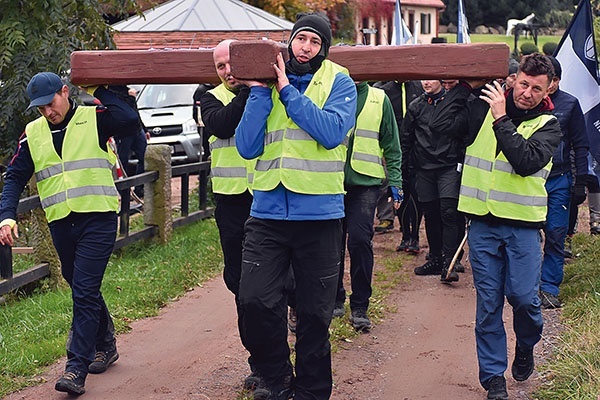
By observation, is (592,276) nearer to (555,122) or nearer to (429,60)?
(555,122)

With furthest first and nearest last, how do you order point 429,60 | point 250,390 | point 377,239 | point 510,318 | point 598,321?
point 377,239 < point 510,318 < point 598,321 < point 250,390 < point 429,60

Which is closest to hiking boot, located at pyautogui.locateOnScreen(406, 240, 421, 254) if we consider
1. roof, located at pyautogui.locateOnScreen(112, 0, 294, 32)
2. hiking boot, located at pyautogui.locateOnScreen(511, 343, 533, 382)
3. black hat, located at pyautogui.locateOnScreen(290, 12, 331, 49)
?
hiking boot, located at pyautogui.locateOnScreen(511, 343, 533, 382)

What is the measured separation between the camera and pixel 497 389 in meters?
6.11

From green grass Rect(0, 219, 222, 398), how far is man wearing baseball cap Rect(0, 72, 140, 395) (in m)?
0.68

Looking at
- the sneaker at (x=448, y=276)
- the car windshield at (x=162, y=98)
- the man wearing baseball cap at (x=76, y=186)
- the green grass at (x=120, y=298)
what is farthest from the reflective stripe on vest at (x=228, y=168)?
the car windshield at (x=162, y=98)

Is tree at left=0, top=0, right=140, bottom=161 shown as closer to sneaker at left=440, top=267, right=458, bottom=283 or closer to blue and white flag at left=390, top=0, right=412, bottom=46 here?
sneaker at left=440, top=267, right=458, bottom=283

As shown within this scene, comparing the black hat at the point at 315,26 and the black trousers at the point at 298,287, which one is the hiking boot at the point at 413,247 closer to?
the black trousers at the point at 298,287

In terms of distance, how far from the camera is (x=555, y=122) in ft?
20.1

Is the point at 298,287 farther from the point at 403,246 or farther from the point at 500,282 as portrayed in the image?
the point at 403,246

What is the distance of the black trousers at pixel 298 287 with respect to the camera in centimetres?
550

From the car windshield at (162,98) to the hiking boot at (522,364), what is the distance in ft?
42.3

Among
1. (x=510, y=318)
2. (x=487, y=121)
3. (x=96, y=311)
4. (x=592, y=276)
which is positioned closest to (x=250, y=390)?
(x=96, y=311)

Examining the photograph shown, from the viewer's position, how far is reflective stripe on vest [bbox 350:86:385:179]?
26.2 ft

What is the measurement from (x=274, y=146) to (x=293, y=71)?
16.8 inches
